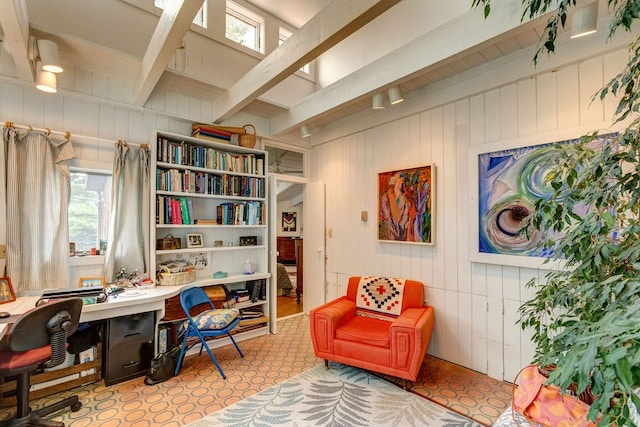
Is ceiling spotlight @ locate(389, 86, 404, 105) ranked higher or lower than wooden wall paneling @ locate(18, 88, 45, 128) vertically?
higher

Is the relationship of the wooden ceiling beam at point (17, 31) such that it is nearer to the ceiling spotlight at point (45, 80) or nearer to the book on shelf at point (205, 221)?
the ceiling spotlight at point (45, 80)

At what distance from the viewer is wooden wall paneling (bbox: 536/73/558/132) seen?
234 centimetres

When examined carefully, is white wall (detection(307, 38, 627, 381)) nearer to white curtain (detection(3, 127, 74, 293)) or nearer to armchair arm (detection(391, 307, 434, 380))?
armchair arm (detection(391, 307, 434, 380))

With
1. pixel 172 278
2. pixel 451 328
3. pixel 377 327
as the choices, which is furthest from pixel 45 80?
pixel 451 328

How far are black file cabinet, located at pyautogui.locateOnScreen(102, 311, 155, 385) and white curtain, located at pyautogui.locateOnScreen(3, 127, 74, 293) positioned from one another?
24.0 inches

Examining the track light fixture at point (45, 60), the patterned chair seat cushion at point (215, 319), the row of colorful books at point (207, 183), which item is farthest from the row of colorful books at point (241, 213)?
the track light fixture at point (45, 60)

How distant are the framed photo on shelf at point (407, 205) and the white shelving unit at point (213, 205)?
1.45 meters

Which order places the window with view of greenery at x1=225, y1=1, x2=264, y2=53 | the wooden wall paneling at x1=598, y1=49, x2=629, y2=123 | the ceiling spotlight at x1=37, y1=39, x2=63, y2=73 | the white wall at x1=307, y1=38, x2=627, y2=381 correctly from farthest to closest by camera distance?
the window with view of greenery at x1=225, y1=1, x2=264, y2=53
the white wall at x1=307, y1=38, x2=627, y2=381
the ceiling spotlight at x1=37, y1=39, x2=63, y2=73
the wooden wall paneling at x1=598, y1=49, x2=629, y2=123

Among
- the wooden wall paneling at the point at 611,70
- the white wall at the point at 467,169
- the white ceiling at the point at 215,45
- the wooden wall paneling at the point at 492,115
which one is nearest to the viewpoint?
the white ceiling at the point at 215,45

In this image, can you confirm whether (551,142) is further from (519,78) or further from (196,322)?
(196,322)

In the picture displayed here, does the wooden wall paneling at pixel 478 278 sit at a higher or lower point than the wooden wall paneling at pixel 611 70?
lower

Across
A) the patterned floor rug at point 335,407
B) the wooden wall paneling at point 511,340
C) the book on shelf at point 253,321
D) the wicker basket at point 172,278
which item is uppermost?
the wicker basket at point 172,278

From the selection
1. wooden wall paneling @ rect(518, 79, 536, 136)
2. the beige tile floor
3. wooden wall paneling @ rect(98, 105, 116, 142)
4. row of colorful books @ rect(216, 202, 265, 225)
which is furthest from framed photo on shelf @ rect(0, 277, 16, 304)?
wooden wall paneling @ rect(518, 79, 536, 136)

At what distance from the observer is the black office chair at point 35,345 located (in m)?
1.76
